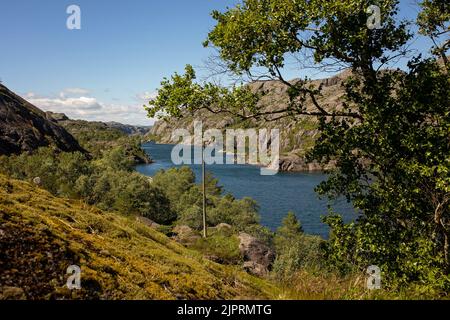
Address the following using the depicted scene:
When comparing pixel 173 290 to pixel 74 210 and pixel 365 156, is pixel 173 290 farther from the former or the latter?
pixel 365 156

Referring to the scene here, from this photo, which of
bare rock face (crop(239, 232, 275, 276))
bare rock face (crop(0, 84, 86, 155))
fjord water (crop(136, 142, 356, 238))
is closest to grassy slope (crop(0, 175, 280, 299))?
bare rock face (crop(239, 232, 275, 276))

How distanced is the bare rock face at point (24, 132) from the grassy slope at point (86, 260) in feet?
353

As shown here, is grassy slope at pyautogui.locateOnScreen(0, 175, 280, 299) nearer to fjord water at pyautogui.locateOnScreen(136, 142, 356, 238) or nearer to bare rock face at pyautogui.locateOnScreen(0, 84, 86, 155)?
fjord water at pyautogui.locateOnScreen(136, 142, 356, 238)

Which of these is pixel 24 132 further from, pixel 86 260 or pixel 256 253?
pixel 86 260

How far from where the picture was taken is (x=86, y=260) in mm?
6637

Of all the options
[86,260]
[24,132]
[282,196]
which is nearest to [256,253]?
[86,260]

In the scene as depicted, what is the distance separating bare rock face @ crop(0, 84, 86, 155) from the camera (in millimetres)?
108000

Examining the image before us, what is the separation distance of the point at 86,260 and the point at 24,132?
126059 millimetres

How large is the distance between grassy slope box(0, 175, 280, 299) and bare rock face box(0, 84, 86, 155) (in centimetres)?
10749

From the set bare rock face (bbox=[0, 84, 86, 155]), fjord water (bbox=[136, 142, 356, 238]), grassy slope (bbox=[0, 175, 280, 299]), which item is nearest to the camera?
grassy slope (bbox=[0, 175, 280, 299])

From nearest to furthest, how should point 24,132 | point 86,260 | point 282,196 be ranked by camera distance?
point 86,260, point 282,196, point 24,132
